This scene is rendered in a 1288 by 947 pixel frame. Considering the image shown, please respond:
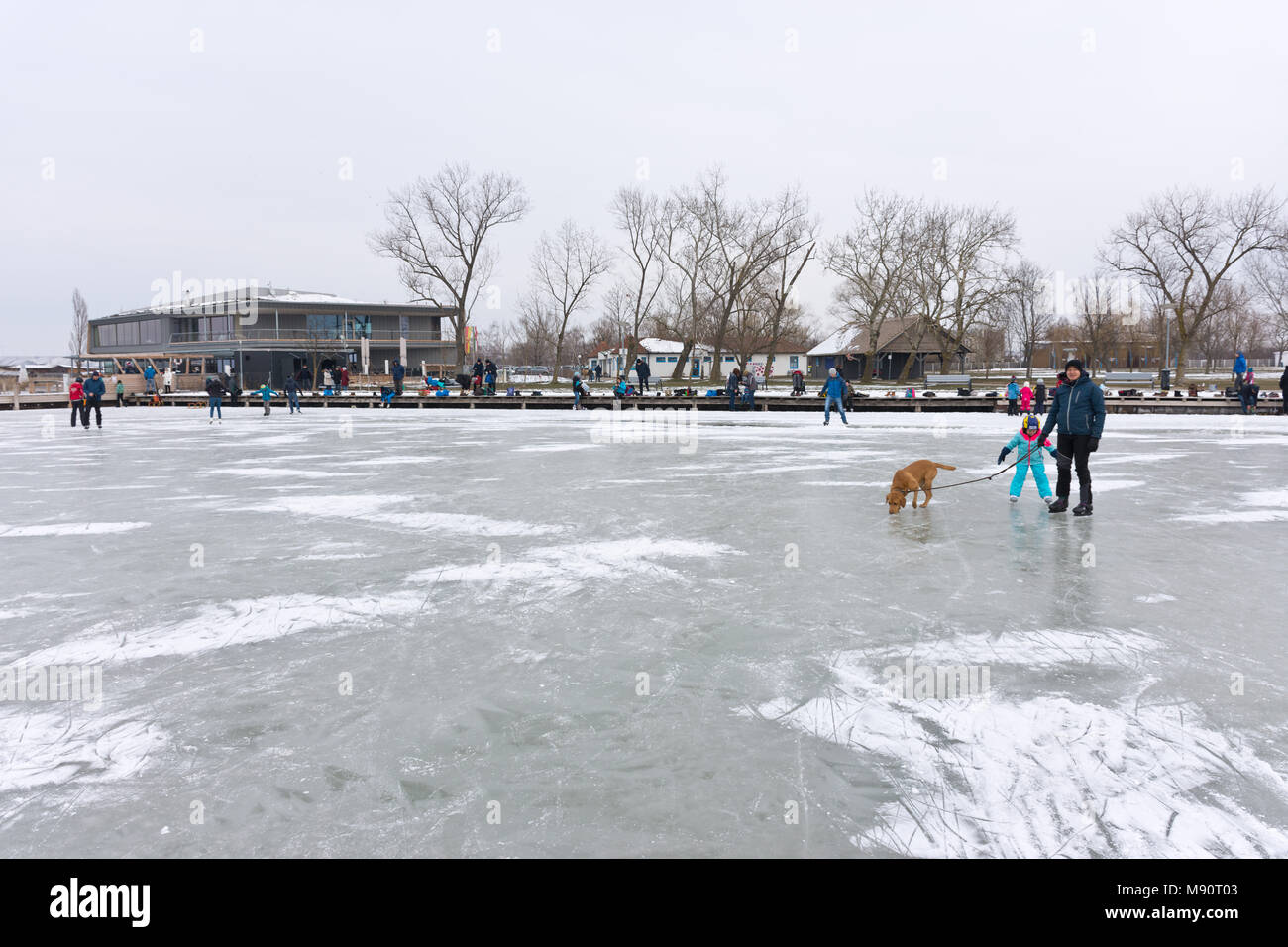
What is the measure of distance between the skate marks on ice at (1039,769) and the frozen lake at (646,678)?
1 cm

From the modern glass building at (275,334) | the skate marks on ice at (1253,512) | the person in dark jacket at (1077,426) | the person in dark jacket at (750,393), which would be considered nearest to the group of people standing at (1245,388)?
the person in dark jacket at (750,393)

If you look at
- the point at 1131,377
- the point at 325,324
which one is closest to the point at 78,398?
the point at 1131,377

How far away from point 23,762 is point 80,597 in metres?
2.88

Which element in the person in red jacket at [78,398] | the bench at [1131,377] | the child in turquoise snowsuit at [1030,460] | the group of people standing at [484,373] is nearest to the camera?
the child in turquoise snowsuit at [1030,460]

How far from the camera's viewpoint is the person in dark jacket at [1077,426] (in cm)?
889

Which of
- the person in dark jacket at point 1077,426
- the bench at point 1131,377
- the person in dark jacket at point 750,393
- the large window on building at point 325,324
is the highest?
the large window on building at point 325,324

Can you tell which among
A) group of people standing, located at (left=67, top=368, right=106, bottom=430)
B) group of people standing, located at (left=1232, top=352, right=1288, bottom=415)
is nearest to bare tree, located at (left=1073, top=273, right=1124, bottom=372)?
group of people standing, located at (left=1232, top=352, right=1288, bottom=415)

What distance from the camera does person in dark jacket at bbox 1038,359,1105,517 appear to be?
350 inches

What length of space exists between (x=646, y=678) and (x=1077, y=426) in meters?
6.63

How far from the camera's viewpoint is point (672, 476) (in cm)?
1236

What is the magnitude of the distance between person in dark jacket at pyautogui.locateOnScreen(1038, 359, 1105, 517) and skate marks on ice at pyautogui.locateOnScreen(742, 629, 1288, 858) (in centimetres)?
490

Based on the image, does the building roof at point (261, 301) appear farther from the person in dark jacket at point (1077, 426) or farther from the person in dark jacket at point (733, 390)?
the person in dark jacket at point (1077, 426)
